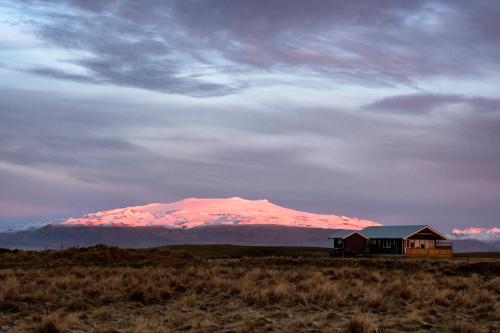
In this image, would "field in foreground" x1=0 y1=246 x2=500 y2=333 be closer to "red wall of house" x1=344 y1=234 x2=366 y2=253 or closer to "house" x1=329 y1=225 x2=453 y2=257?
"house" x1=329 y1=225 x2=453 y2=257

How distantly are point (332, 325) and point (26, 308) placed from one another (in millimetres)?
10081

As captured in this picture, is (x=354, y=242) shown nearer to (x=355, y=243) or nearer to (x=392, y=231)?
(x=355, y=243)

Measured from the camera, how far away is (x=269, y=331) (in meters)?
15.5

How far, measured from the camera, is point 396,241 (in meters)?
86.1

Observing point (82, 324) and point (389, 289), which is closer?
point (82, 324)

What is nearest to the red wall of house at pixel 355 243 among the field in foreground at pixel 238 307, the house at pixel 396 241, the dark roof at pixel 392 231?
the house at pixel 396 241

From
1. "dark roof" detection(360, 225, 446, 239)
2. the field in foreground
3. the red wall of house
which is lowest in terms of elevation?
the field in foreground

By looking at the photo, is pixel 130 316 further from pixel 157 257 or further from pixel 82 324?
pixel 157 257

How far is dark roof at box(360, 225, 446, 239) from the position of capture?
8606 cm

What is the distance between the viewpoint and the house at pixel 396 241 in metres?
85.2

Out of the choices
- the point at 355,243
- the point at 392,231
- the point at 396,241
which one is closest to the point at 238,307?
the point at 396,241

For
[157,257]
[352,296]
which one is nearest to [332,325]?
[352,296]

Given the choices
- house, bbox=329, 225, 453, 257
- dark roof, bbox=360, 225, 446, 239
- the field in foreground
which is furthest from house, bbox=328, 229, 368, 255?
the field in foreground

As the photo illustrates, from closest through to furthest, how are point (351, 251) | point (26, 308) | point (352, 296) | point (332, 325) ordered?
point (332, 325), point (26, 308), point (352, 296), point (351, 251)
